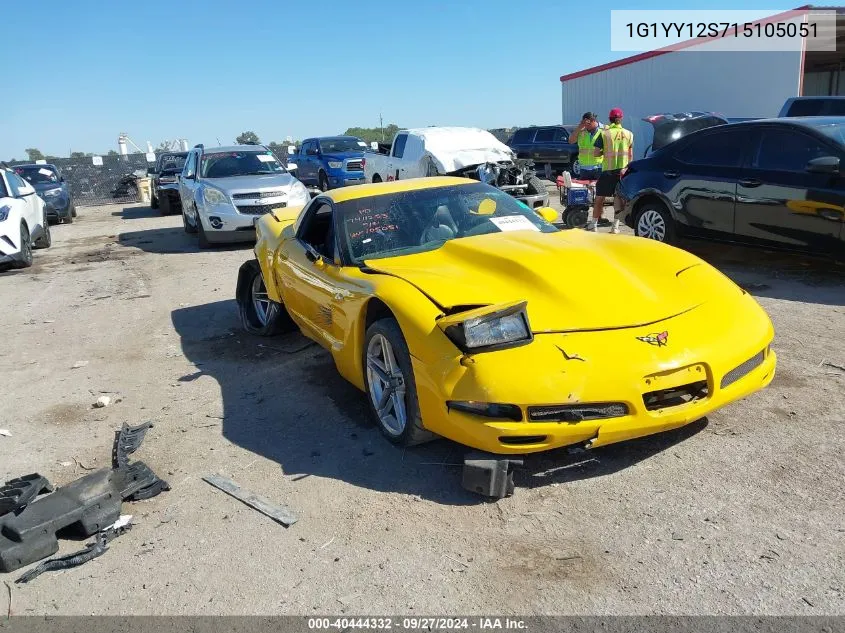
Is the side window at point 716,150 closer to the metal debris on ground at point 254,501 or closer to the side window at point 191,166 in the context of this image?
the metal debris on ground at point 254,501

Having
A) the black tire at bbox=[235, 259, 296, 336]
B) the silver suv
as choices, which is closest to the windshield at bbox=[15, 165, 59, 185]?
the silver suv

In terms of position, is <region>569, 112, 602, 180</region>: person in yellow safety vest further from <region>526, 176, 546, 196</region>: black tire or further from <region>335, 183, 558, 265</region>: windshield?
<region>335, 183, 558, 265</region>: windshield

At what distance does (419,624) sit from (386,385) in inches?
61.9

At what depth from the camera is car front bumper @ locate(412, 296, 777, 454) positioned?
3.10m

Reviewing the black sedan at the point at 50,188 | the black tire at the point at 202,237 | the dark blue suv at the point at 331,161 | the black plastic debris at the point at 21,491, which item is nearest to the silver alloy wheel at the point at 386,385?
the black plastic debris at the point at 21,491

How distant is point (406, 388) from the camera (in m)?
3.54

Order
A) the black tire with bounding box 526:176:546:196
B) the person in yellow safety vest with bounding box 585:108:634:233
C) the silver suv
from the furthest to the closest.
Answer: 1. the black tire with bounding box 526:176:546:196
2. the silver suv
3. the person in yellow safety vest with bounding box 585:108:634:233

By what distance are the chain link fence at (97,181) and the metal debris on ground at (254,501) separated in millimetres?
24376

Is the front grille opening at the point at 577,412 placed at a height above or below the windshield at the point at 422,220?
below

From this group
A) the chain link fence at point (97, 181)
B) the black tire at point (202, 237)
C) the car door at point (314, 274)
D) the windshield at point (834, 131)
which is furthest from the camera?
the chain link fence at point (97, 181)

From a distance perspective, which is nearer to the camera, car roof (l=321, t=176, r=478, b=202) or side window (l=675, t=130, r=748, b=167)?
car roof (l=321, t=176, r=478, b=202)

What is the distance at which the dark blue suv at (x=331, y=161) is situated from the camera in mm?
19828

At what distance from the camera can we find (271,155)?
1341 cm

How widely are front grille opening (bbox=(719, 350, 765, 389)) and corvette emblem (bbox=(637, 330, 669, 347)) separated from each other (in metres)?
0.36
